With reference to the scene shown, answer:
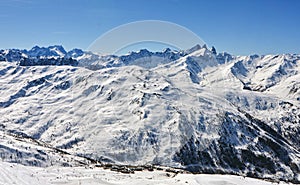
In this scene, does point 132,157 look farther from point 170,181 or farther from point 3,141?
point 170,181

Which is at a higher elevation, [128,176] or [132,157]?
[132,157]

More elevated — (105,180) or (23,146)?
(23,146)

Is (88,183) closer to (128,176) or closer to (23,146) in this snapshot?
(128,176)

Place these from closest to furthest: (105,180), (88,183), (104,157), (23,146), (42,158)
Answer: (88,183), (105,180), (42,158), (23,146), (104,157)

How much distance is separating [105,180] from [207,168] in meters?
130

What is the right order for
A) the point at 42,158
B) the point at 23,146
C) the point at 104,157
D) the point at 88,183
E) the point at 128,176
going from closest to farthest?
the point at 88,183
the point at 128,176
the point at 42,158
the point at 23,146
the point at 104,157

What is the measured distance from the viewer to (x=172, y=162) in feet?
641

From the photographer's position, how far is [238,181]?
7750 centimetres

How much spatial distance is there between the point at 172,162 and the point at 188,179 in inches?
4751

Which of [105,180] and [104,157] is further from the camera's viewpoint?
[104,157]

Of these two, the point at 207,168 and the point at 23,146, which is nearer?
the point at 23,146

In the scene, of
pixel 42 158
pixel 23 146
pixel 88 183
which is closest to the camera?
pixel 88 183

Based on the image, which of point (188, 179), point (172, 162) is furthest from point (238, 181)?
point (172, 162)

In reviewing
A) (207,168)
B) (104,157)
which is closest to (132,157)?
(104,157)
